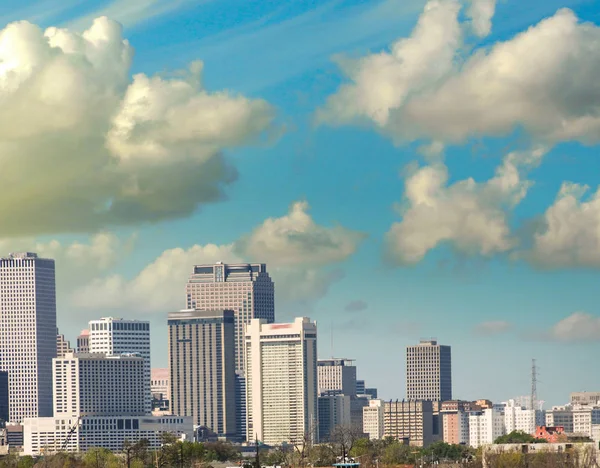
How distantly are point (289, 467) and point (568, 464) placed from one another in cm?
3390

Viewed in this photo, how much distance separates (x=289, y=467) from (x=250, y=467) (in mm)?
5293

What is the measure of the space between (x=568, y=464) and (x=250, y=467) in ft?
125

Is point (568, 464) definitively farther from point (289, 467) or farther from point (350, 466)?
point (350, 466)

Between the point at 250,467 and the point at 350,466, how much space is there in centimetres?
5816

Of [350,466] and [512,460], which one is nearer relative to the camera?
[350,466]

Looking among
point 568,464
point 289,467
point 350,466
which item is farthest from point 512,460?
point 350,466

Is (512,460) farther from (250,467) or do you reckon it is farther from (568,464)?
(250,467)

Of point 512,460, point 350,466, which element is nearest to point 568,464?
point 512,460

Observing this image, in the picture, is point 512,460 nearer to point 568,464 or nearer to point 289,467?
point 568,464

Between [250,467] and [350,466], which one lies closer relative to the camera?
[350,466]

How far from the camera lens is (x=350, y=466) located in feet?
459

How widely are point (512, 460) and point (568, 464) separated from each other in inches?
388

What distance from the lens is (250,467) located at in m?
196

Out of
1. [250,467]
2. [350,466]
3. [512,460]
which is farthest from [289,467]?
[350,466]
